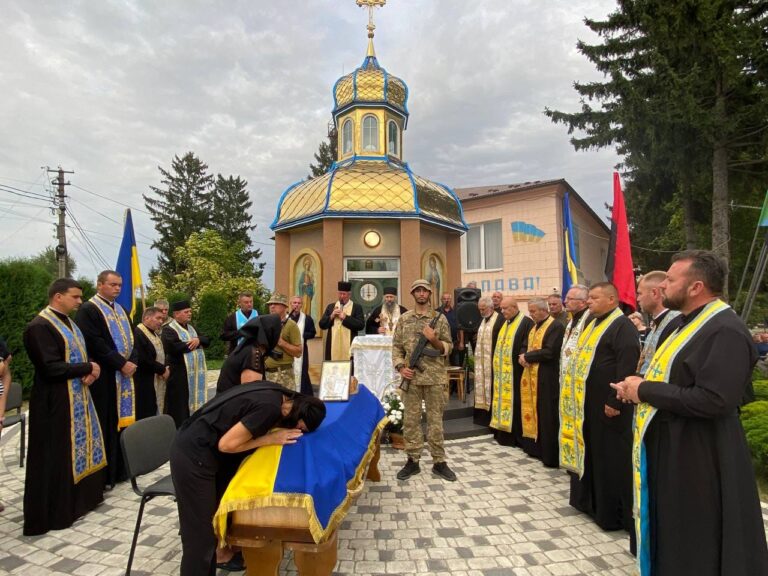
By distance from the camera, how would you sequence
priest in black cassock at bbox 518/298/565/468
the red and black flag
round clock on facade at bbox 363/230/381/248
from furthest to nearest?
round clock on facade at bbox 363/230/381/248, priest in black cassock at bbox 518/298/565/468, the red and black flag

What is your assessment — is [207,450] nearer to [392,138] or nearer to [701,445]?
[701,445]

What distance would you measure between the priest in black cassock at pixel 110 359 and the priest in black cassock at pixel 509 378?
487cm

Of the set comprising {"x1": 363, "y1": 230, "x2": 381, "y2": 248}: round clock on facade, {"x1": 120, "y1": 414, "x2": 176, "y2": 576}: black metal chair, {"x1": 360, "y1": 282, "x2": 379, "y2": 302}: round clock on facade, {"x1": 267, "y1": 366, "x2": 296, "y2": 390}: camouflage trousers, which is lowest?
{"x1": 120, "y1": 414, "x2": 176, "y2": 576}: black metal chair

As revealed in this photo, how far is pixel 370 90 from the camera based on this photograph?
11.5 meters

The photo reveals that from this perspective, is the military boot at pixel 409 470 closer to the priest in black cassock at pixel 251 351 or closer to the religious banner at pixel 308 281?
the priest in black cassock at pixel 251 351

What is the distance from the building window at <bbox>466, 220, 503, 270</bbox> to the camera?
18.7m

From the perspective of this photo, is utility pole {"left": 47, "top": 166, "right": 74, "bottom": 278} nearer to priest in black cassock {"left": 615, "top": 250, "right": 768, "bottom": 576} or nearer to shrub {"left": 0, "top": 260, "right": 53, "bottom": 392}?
shrub {"left": 0, "top": 260, "right": 53, "bottom": 392}

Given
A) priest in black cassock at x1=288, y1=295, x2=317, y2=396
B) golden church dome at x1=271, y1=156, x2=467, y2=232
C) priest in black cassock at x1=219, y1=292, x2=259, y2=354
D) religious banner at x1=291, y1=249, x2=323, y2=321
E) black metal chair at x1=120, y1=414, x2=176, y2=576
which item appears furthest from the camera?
religious banner at x1=291, y1=249, x2=323, y2=321

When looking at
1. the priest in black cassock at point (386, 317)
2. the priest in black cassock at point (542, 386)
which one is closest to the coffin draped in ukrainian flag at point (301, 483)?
the priest in black cassock at point (542, 386)

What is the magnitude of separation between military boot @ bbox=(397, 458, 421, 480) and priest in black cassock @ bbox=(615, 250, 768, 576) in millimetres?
2686

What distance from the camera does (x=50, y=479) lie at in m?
3.91

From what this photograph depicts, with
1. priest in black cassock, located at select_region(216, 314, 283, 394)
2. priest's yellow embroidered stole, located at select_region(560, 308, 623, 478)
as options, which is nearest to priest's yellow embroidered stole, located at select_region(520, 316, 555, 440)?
priest's yellow embroidered stole, located at select_region(560, 308, 623, 478)

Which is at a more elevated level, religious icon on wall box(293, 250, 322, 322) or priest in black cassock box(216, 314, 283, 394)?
religious icon on wall box(293, 250, 322, 322)

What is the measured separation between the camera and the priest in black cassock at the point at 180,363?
249 inches
